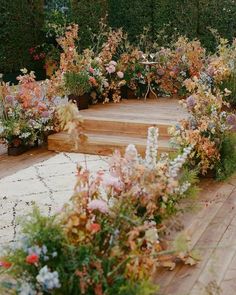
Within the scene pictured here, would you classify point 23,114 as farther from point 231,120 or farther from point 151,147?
point 151,147

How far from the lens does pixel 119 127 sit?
6.08 metres

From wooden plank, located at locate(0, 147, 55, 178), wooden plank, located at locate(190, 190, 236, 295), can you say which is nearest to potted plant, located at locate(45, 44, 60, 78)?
wooden plank, located at locate(0, 147, 55, 178)

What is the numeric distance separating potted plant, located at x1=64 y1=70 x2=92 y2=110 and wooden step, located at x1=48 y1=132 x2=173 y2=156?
74 centimetres

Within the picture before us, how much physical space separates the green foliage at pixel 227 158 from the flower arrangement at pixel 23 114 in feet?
6.81

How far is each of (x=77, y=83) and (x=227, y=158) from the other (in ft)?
8.25

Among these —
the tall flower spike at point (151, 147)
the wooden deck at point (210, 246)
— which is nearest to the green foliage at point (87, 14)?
the wooden deck at point (210, 246)

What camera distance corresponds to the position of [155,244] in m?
2.52

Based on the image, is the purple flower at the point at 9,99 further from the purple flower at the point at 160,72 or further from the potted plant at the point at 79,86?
the purple flower at the point at 160,72

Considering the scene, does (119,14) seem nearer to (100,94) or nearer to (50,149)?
(100,94)

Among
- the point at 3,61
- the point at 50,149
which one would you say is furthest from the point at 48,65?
the point at 50,149

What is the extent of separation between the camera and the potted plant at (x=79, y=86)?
6566 mm

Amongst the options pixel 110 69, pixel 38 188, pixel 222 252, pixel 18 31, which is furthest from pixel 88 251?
pixel 18 31

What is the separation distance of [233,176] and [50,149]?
215cm

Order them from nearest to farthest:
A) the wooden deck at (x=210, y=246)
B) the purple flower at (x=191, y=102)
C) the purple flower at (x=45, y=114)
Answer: the wooden deck at (x=210, y=246)
the purple flower at (x=191, y=102)
the purple flower at (x=45, y=114)
